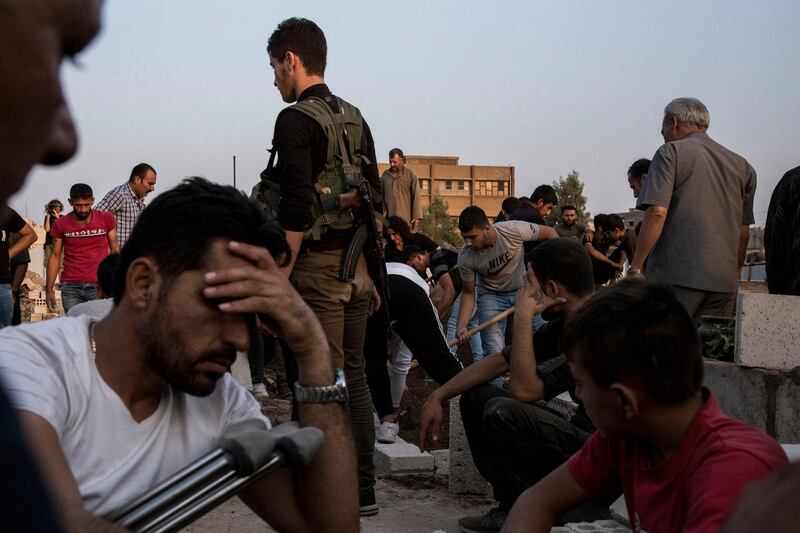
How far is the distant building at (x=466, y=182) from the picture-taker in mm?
82387

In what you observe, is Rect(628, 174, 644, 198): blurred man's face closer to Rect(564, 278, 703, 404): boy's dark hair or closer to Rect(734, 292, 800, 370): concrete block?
Rect(734, 292, 800, 370): concrete block

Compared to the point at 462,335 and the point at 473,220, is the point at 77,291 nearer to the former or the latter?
the point at 462,335

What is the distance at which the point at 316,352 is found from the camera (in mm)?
2582

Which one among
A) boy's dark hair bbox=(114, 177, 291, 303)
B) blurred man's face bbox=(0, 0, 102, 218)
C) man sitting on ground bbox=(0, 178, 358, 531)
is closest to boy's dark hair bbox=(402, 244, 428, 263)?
man sitting on ground bbox=(0, 178, 358, 531)

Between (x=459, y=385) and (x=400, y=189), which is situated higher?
(x=400, y=189)

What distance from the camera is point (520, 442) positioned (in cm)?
414

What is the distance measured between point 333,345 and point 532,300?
3.07 feet

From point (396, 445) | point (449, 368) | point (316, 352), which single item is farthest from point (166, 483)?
point (449, 368)

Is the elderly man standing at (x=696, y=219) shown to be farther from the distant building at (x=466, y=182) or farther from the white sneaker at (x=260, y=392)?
the distant building at (x=466, y=182)

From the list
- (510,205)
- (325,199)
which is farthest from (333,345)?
(510,205)

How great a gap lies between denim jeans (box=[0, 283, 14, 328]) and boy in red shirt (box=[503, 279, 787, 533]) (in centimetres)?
667

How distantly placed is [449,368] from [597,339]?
13.7 feet

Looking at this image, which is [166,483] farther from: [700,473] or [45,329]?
[700,473]

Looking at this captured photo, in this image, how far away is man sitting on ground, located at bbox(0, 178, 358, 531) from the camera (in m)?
2.08
